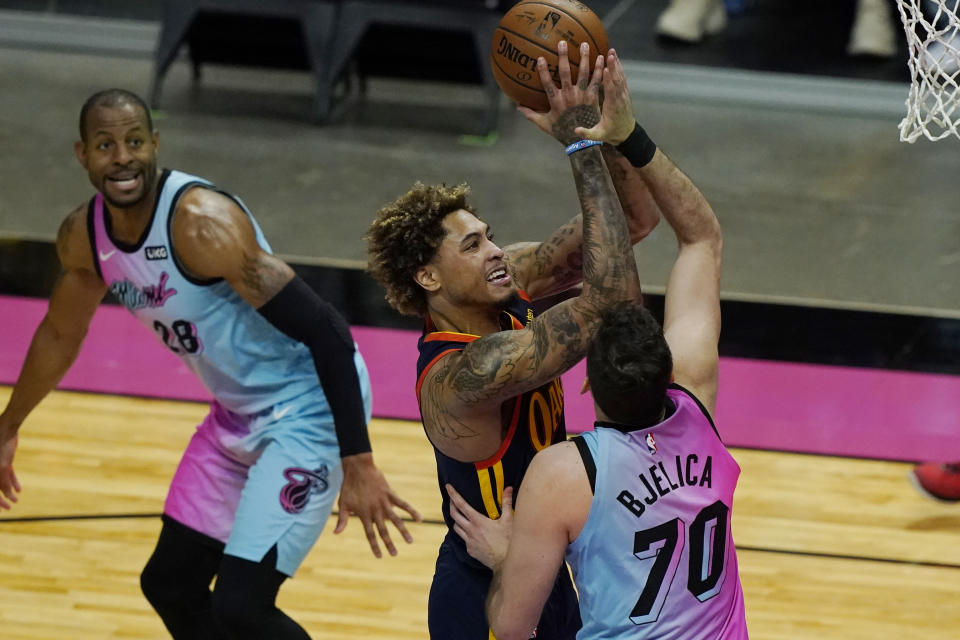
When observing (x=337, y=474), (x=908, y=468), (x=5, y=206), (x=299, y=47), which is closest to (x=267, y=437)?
(x=337, y=474)

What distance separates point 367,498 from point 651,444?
1.13 meters

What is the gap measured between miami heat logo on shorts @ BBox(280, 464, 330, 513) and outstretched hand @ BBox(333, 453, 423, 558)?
0.77ft

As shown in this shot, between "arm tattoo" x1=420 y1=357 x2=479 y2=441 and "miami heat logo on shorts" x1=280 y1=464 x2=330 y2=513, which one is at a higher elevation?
"arm tattoo" x1=420 y1=357 x2=479 y2=441

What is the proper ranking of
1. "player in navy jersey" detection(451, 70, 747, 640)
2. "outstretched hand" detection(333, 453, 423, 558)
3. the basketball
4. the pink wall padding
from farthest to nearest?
1. the pink wall padding
2. "outstretched hand" detection(333, 453, 423, 558)
3. the basketball
4. "player in navy jersey" detection(451, 70, 747, 640)

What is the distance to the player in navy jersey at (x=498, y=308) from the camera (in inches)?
111

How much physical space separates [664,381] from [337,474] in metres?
1.57

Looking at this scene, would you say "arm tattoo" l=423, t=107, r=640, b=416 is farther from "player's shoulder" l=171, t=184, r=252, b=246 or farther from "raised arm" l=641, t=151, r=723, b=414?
"player's shoulder" l=171, t=184, r=252, b=246

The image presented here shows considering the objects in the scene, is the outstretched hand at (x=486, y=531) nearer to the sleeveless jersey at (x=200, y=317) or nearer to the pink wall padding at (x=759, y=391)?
the sleeveless jersey at (x=200, y=317)

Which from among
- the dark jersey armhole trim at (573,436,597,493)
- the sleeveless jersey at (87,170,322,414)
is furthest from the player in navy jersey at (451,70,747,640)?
the sleeveless jersey at (87,170,322,414)

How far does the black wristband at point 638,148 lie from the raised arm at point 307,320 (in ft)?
3.41

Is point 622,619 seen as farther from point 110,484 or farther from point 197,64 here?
point 197,64

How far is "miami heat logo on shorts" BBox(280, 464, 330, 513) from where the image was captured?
3.77m

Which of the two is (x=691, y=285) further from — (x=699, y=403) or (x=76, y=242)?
(x=76, y=242)

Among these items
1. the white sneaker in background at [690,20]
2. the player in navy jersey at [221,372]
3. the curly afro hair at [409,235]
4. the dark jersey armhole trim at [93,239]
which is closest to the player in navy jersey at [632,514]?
the curly afro hair at [409,235]
